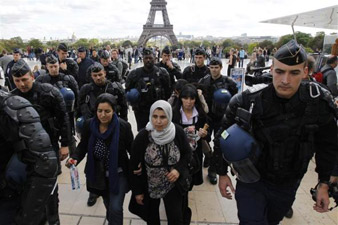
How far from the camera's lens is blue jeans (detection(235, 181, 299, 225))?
7.66ft

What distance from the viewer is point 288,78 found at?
222cm

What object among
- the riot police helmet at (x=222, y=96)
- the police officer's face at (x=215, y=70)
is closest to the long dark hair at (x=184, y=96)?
the riot police helmet at (x=222, y=96)

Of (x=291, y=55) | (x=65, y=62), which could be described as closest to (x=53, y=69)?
(x=65, y=62)

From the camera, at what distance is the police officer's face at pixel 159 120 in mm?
2801

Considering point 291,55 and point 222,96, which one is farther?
point 222,96

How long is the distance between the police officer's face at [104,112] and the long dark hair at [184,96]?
43.4 inches

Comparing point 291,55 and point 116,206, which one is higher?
point 291,55

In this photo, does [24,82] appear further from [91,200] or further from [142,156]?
[91,200]

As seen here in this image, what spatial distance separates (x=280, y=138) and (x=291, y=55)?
68cm

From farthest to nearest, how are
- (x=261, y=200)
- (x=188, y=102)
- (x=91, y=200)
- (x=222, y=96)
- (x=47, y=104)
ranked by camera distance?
1. (x=222, y=96)
2. (x=91, y=200)
3. (x=188, y=102)
4. (x=47, y=104)
5. (x=261, y=200)

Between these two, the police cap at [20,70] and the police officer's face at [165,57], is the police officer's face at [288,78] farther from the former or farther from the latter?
the police officer's face at [165,57]

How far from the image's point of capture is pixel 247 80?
301 cm

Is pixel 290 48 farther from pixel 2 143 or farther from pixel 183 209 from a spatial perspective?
pixel 2 143

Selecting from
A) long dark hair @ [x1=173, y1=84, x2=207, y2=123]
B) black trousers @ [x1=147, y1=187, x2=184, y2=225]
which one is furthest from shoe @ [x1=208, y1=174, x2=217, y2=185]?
black trousers @ [x1=147, y1=187, x2=184, y2=225]
